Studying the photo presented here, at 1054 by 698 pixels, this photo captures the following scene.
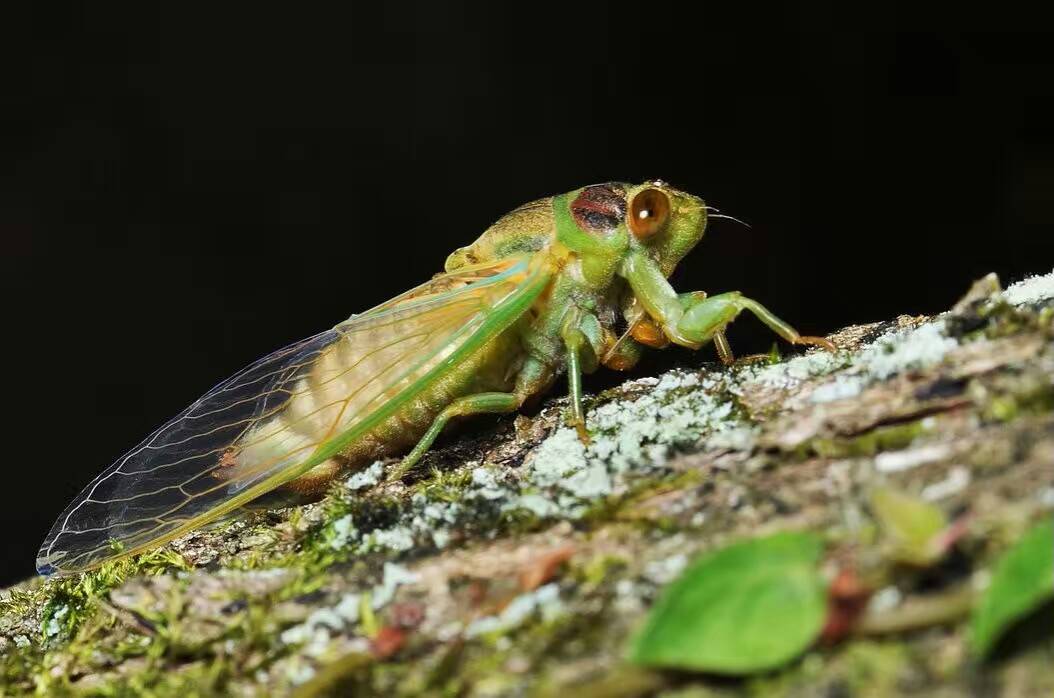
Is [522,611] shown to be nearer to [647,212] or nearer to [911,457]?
[911,457]

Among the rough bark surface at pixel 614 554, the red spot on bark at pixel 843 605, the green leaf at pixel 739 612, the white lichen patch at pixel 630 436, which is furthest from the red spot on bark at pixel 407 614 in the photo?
the red spot on bark at pixel 843 605

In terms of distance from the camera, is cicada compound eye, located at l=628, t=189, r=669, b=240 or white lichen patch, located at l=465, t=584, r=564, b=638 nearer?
white lichen patch, located at l=465, t=584, r=564, b=638

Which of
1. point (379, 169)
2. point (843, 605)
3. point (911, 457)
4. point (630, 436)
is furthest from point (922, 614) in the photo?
point (379, 169)

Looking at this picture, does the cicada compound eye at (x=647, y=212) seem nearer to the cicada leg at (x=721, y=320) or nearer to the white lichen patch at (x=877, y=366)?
the cicada leg at (x=721, y=320)

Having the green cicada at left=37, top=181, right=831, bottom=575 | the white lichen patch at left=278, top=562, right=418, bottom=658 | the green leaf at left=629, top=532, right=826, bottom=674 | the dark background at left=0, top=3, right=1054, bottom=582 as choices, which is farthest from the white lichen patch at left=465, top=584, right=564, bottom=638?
the dark background at left=0, top=3, right=1054, bottom=582

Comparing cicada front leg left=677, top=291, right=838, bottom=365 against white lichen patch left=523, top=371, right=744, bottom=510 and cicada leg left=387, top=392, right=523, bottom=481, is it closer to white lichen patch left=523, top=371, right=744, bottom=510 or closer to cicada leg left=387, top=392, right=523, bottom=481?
white lichen patch left=523, top=371, right=744, bottom=510

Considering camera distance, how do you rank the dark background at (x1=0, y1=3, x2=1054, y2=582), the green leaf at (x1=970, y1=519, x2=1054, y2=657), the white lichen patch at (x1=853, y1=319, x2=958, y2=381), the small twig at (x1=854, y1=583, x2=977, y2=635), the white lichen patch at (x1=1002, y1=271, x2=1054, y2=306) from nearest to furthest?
the green leaf at (x1=970, y1=519, x2=1054, y2=657), the small twig at (x1=854, y1=583, x2=977, y2=635), the white lichen patch at (x1=853, y1=319, x2=958, y2=381), the white lichen patch at (x1=1002, y1=271, x2=1054, y2=306), the dark background at (x1=0, y1=3, x2=1054, y2=582)
